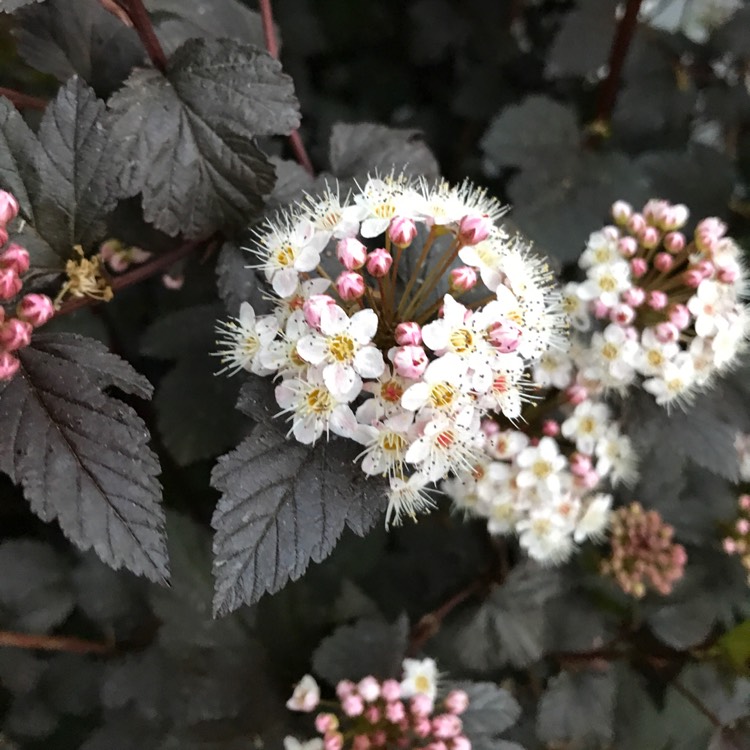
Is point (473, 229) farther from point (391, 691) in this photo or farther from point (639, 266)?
point (391, 691)

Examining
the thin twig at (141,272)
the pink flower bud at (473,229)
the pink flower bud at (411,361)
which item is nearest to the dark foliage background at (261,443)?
the thin twig at (141,272)

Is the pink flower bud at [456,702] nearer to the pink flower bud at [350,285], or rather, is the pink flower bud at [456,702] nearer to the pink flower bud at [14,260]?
the pink flower bud at [350,285]

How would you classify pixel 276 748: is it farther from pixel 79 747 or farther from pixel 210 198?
pixel 210 198

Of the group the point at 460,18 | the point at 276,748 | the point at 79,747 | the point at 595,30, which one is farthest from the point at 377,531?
the point at 460,18

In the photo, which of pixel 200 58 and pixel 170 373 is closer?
pixel 200 58

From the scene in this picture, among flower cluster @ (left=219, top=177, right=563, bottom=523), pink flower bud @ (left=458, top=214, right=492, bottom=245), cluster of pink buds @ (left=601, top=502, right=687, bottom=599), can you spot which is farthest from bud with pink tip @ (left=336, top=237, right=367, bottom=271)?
cluster of pink buds @ (left=601, top=502, right=687, bottom=599)
